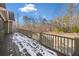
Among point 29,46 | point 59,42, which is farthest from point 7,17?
point 59,42

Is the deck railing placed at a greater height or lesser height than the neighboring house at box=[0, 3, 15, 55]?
lesser

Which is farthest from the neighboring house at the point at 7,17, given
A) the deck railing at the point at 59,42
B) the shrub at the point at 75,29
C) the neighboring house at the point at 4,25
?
the shrub at the point at 75,29

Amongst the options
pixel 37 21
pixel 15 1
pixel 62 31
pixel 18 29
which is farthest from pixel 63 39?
pixel 15 1

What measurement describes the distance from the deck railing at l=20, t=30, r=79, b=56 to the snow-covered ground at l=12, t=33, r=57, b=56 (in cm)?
4

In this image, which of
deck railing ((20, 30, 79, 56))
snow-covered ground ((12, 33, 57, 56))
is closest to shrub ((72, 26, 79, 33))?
deck railing ((20, 30, 79, 56))

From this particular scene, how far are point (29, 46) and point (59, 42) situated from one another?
10.3 inches

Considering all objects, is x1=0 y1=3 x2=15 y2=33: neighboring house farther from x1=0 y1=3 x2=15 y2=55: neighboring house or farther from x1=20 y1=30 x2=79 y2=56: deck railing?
x1=20 y1=30 x2=79 y2=56: deck railing

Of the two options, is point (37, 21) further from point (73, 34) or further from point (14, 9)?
point (73, 34)

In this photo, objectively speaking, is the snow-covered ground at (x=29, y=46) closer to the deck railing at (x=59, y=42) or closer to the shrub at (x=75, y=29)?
the deck railing at (x=59, y=42)

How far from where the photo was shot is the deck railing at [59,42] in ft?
→ 4.12

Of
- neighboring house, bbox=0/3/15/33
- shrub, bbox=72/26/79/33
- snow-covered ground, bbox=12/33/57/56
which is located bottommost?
snow-covered ground, bbox=12/33/57/56

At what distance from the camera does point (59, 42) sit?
4.19 ft

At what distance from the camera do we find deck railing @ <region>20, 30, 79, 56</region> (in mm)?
1256

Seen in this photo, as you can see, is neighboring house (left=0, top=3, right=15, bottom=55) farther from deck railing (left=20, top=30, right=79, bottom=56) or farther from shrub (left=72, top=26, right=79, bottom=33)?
shrub (left=72, top=26, right=79, bottom=33)
